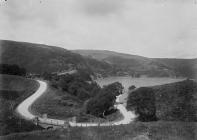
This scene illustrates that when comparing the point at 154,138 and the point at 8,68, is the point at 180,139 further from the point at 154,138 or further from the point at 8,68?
the point at 8,68

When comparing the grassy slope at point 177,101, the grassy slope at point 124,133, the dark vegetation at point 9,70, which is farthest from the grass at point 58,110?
the dark vegetation at point 9,70

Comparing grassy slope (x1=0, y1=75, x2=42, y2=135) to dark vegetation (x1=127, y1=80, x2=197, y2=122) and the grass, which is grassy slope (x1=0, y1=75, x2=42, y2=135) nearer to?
the grass

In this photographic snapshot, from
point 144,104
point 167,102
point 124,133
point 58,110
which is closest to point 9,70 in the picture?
point 167,102

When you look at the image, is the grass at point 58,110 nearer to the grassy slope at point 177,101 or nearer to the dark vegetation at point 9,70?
the grassy slope at point 177,101

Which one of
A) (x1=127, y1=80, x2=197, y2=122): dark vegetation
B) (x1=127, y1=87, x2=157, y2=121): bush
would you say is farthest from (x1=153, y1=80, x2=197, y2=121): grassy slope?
(x1=127, y1=87, x2=157, y2=121): bush

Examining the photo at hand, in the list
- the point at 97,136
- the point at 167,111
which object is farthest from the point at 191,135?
the point at 167,111
